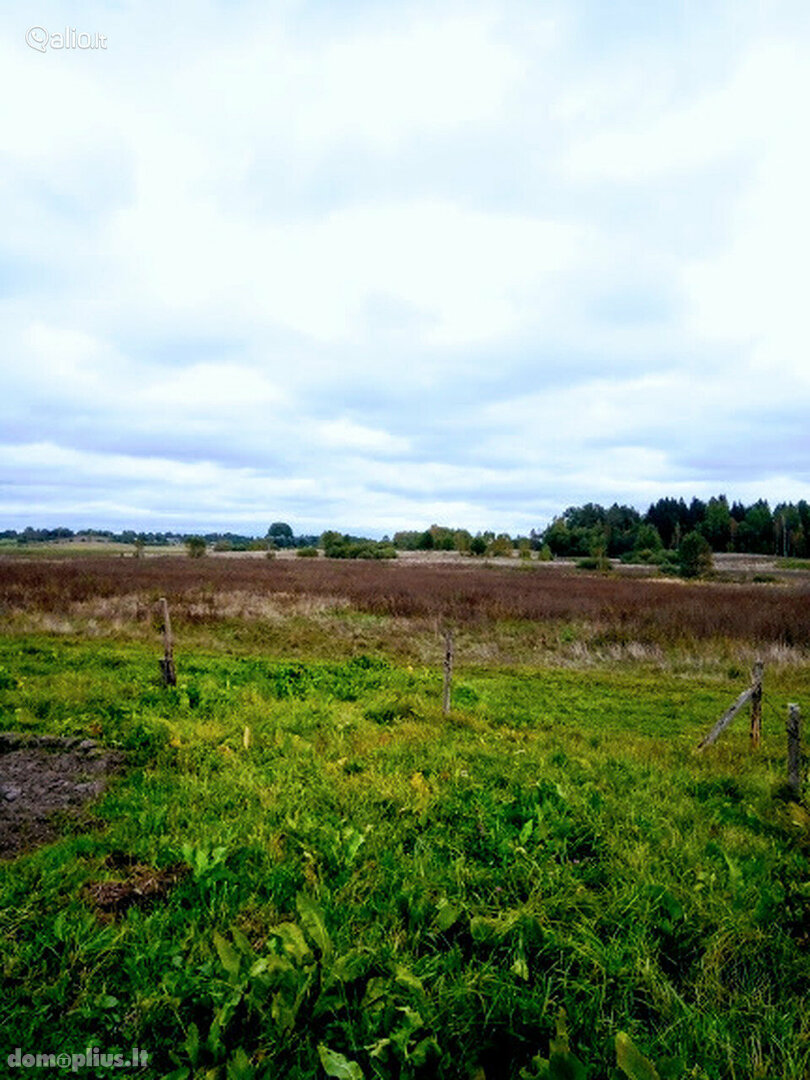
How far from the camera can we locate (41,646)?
14.6 meters

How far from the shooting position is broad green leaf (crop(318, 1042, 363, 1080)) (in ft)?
7.67

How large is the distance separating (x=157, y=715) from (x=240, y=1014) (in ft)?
20.2

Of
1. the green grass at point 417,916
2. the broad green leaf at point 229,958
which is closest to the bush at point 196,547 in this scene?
the green grass at point 417,916

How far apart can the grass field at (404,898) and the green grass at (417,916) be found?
2cm

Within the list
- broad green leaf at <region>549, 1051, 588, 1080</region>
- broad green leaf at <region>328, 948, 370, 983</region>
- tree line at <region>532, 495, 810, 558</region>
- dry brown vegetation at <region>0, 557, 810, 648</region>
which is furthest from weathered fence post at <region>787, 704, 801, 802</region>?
tree line at <region>532, 495, 810, 558</region>

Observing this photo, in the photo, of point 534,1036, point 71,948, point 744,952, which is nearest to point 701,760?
point 744,952

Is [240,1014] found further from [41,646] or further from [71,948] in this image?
[41,646]

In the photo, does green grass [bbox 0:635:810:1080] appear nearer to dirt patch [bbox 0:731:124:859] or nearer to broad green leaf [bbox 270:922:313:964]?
broad green leaf [bbox 270:922:313:964]

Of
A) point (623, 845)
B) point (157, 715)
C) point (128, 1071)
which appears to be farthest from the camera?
point (157, 715)

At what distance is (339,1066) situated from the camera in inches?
93.3

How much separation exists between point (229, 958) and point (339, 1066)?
86 centimetres

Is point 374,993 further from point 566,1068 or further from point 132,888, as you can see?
point 132,888

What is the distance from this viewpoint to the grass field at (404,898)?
2.68 metres

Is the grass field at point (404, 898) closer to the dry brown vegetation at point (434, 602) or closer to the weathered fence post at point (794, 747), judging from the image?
the weathered fence post at point (794, 747)
